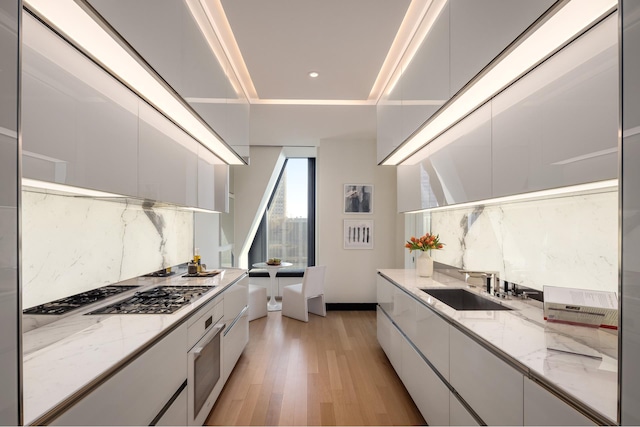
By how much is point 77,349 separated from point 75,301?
66cm

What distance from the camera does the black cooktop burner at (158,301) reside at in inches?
71.0

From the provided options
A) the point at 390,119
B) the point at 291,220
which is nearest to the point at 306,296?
the point at 291,220

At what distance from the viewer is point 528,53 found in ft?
4.52

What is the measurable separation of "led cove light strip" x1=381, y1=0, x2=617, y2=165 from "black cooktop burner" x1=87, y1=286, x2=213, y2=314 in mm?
2070

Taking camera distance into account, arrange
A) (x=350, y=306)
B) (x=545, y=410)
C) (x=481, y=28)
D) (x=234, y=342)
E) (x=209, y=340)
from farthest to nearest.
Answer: (x=350, y=306), (x=234, y=342), (x=209, y=340), (x=481, y=28), (x=545, y=410)

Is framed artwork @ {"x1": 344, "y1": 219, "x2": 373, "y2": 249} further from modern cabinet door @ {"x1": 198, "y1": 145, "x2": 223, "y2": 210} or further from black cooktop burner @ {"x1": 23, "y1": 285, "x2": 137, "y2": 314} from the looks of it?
black cooktop burner @ {"x1": 23, "y1": 285, "x2": 137, "y2": 314}

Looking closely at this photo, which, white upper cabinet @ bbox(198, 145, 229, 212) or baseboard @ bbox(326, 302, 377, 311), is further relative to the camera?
baseboard @ bbox(326, 302, 377, 311)

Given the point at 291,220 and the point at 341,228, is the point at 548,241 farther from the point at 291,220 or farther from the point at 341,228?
the point at 291,220

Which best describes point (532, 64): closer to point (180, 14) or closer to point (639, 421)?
point (639, 421)

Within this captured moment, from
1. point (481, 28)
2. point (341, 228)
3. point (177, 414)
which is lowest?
point (177, 414)

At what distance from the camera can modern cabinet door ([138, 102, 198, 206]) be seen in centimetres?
179

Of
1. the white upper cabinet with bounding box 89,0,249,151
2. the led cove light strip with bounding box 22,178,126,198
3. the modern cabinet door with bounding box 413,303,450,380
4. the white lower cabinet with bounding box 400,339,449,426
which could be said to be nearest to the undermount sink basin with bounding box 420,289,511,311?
the modern cabinet door with bounding box 413,303,450,380

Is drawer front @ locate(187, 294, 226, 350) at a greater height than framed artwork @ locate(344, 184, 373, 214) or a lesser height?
lesser

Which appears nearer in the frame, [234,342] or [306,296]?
[234,342]
